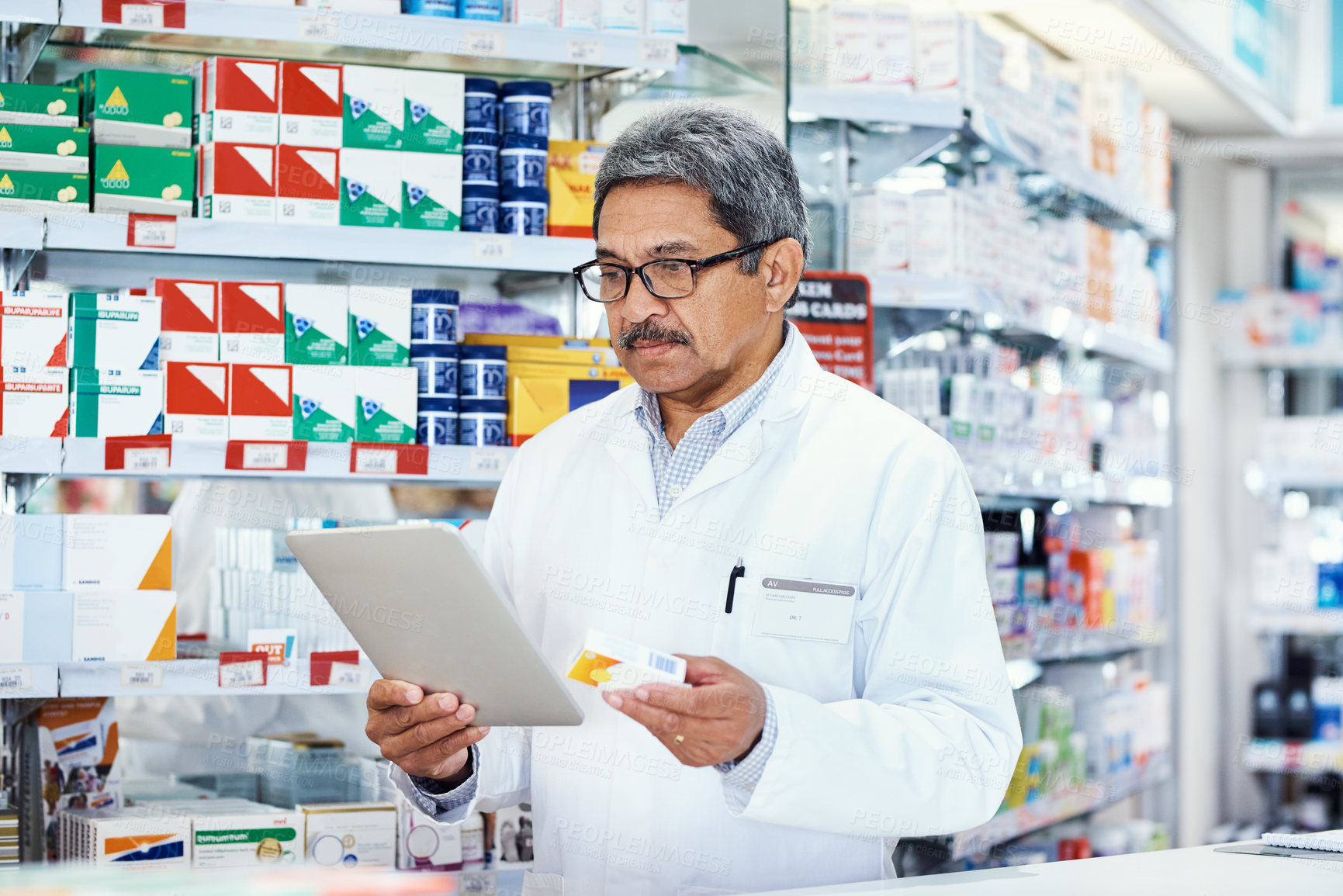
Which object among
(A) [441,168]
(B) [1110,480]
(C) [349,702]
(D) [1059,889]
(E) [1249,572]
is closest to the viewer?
(D) [1059,889]

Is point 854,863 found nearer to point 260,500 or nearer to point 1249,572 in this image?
point 260,500

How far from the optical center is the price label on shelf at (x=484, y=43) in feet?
8.63

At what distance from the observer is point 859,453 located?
1.92 m

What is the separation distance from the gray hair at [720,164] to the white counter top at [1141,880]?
2.82ft

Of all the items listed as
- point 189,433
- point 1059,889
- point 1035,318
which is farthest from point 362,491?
point 1059,889

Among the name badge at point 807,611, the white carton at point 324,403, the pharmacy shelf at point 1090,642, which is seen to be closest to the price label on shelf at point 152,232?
the white carton at point 324,403

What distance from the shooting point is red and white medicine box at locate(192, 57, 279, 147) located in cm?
258

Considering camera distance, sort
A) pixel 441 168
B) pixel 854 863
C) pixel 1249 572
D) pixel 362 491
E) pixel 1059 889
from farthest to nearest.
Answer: pixel 1249 572
pixel 362 491
pixel 441 168
pixel 854 863
pixel 1059 889

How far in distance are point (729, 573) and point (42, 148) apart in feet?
5.21

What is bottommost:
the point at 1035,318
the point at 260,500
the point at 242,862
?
the point at 242,862

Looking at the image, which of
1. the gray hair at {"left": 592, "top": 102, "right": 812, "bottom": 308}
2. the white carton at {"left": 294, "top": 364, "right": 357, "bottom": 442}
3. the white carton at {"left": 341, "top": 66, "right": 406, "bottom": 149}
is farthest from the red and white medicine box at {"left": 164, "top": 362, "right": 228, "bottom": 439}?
the gray hair at {"left": 592, "top": 102, "right": 812, "bottom": 308}

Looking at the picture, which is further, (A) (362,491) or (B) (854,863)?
(A) (362,491)

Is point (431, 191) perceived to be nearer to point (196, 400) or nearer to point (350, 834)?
point (196, 400)

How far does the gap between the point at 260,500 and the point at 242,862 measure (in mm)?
1191
